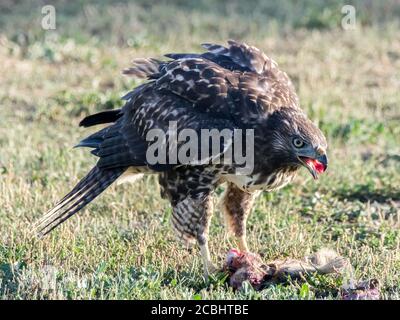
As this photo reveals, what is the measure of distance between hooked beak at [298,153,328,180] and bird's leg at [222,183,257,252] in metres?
0.86

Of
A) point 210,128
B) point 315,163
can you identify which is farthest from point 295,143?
point 210,128

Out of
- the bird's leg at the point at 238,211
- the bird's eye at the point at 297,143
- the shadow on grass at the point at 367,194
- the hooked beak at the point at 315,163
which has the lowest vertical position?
the bird's leg at the point at 238,211

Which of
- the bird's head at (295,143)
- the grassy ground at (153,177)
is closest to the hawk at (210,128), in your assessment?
the bird's head at (295,143)

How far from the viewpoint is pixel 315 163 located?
6887mm

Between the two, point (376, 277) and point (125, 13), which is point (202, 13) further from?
point (376, 277)

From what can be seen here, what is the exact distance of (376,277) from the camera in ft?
22.6

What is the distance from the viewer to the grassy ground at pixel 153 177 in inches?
273

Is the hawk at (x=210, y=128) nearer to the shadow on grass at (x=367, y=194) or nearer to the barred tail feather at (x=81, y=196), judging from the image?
the barred tail feather at (x=81, y=196)

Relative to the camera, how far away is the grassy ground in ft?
22.8

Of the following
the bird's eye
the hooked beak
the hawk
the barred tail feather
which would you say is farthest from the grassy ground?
the bird's eye

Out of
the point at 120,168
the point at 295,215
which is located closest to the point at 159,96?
the point at 120,168

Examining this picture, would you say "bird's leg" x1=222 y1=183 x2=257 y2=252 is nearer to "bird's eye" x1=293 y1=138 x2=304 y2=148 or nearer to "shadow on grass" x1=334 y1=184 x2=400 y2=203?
"bird's eye" x1=293 y1=138 x2=304 y2=148

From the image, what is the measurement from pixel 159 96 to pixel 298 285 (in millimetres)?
1916

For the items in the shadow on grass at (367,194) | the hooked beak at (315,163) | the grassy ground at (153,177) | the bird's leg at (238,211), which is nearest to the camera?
the hooked beak at (315,163)
